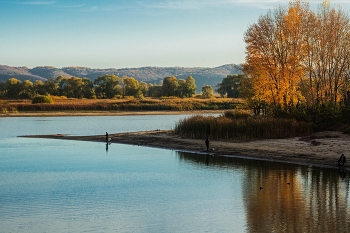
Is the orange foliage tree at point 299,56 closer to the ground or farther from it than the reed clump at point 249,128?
farther from it

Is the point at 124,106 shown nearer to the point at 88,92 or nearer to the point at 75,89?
the point at 88,92

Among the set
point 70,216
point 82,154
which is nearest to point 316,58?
point 82,154

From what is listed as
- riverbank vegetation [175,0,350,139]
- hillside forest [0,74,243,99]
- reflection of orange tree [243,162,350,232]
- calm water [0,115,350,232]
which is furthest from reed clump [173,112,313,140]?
hillside forest [0,74,243,99]

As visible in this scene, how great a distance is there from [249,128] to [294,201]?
674 inches

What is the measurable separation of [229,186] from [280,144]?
11.1 m

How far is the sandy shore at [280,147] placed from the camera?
28.8m

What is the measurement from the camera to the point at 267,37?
4381 centimetres

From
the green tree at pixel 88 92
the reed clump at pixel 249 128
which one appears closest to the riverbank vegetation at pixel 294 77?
the reed clump at pixel 249 128

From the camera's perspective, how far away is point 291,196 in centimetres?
2086

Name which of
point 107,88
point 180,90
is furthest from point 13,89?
point 180,90

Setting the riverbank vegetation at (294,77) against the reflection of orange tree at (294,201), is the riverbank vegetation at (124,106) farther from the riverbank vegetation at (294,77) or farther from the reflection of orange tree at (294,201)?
the reflection of orange tree at (294,201)

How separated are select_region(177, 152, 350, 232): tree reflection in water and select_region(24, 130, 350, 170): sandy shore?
117 centimetres

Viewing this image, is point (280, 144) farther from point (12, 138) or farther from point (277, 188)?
point (12, 138)

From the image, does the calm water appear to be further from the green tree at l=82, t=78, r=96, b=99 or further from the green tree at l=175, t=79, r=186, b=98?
the green tree at l=175, t=79, r=186, b=98
